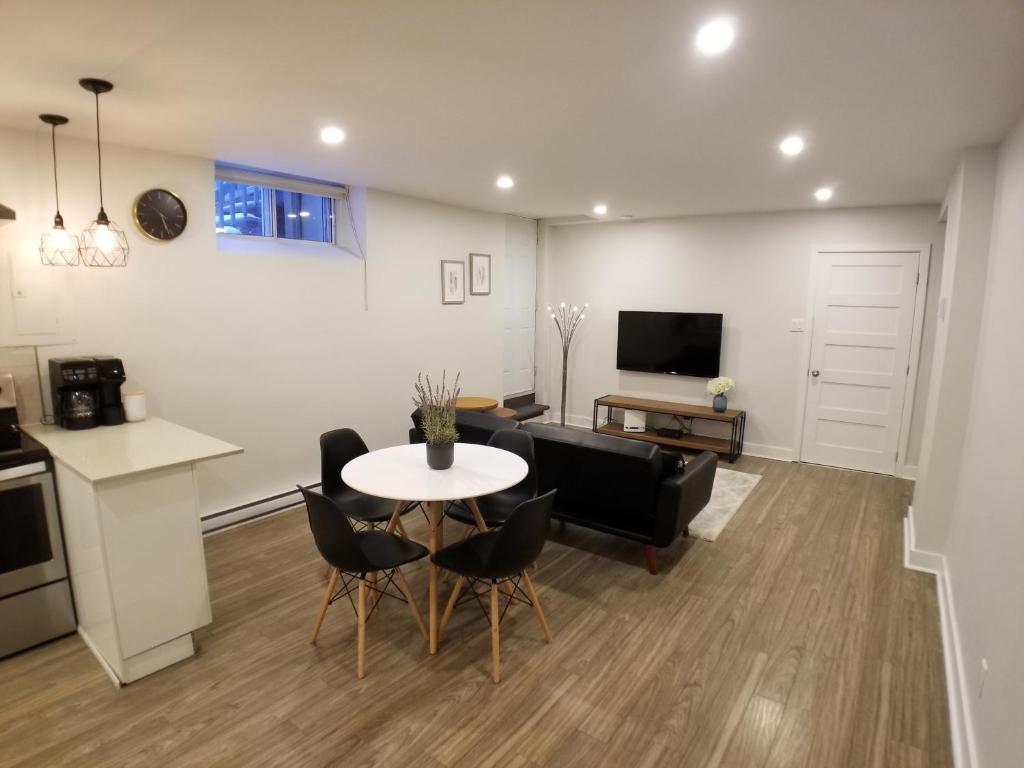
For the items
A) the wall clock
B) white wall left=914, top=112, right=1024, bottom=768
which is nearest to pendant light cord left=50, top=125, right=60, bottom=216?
the wall clock

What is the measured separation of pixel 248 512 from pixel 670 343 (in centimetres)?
456

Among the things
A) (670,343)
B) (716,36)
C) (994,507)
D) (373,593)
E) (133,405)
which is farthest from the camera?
(670,343)

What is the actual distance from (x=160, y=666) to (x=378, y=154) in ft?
9.79

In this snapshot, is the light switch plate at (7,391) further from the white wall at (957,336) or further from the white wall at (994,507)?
the white wall at (957,336)

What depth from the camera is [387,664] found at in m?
2.57

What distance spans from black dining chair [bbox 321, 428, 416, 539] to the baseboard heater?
1.17m

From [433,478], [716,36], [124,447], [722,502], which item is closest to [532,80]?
[716,36]

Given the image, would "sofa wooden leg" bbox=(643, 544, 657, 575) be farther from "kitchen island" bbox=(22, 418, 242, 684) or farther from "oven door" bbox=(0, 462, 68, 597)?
"oven door" bbox=(0, 462, 68, 597)

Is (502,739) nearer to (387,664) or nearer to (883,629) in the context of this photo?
(387,664)

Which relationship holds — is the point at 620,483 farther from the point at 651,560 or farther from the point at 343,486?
the point at 343,486

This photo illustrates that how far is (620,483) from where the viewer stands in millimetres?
3445

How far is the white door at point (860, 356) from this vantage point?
206 inches

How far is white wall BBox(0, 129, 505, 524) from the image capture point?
3281 mm

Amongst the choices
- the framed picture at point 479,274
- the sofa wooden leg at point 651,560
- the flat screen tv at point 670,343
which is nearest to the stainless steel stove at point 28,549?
the sofa wooden leg at point 651,560
